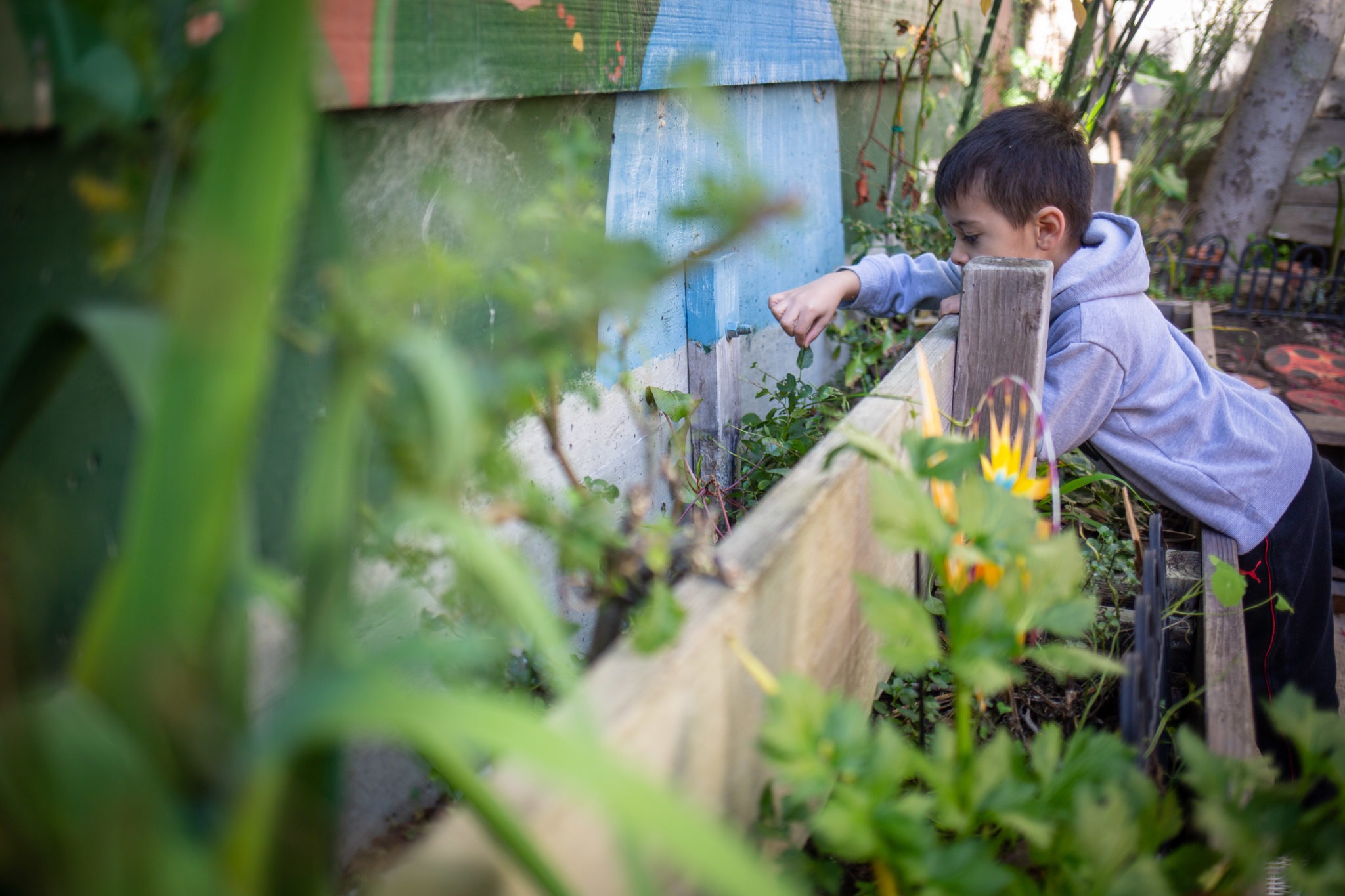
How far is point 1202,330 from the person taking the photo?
3057 millimetres

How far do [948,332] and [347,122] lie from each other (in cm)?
114

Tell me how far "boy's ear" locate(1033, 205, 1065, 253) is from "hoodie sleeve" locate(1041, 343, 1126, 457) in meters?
0.37

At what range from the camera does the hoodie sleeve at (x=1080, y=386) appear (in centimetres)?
177

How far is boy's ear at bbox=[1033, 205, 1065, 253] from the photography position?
1.99 metres

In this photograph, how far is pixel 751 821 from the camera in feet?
3.02

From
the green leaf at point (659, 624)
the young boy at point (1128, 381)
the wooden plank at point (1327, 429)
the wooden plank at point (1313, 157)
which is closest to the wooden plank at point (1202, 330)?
the wooden plank at point (1327, 429)

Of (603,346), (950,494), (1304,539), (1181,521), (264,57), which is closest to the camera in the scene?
(264,57)

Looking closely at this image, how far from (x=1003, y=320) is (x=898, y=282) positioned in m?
0.62

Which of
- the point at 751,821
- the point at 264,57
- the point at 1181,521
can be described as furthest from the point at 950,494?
A: the point at 1181,521

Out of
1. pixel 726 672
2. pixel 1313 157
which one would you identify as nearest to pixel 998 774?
pixel 726 672

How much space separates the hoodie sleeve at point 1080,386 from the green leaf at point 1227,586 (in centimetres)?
42

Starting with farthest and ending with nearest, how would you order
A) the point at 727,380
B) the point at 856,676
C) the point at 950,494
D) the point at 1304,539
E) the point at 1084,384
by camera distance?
the point at 727,380 < the point at 1304,539 < the point at 1084,384 < the point at 856,676 < the point at 950,494

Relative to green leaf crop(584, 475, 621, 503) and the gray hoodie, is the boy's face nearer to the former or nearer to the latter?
the gray hoodie

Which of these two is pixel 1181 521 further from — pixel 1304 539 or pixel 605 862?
pixel 605 862
